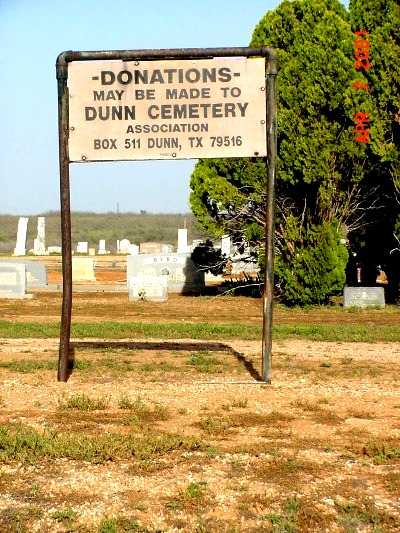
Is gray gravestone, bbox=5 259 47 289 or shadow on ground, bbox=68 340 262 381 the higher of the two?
gray gravestone, bbox=5 259 47 289

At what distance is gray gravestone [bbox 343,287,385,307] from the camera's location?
24969 millimetres

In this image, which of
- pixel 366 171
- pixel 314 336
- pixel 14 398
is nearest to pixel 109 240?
pixel 366 171

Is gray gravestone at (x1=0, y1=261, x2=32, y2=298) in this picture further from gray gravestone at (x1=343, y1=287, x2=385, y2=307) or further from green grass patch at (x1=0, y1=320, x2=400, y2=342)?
gray gravestone at (x1=343, y1=287, x2=385, y2=307)

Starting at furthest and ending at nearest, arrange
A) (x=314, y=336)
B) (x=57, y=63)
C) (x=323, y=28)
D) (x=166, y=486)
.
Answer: (x=323, y=28) → (x=314, y=336) → (x=57, y=63) → (x=166, y=486)

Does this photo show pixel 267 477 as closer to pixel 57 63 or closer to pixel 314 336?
pixel 57 63

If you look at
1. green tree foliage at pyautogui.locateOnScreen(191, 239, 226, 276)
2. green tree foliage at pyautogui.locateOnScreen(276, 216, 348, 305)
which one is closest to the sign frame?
green tree foliage at pyautogui.locateOnScreen(276, 216, 348, 305)

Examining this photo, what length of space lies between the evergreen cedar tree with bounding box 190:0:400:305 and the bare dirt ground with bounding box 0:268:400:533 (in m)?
13.9

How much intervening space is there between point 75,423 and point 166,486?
5.84 ft

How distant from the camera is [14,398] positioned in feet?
26.2

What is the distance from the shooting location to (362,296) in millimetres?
25000

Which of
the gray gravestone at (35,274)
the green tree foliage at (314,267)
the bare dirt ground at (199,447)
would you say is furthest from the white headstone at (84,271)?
the bare dirt ground at (199,447)

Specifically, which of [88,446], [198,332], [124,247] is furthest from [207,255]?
[124,247]

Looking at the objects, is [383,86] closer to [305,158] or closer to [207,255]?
[305,158]

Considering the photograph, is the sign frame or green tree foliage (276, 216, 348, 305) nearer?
the sign frame
